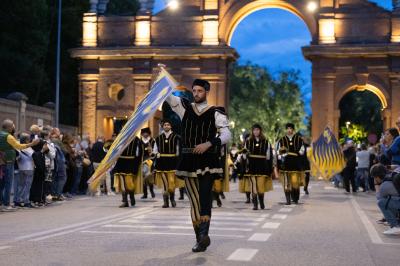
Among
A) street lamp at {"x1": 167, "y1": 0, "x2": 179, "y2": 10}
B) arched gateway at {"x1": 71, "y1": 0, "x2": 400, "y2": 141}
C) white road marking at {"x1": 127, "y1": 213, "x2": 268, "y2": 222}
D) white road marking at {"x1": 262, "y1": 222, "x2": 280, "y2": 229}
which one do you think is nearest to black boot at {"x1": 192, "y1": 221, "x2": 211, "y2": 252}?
white road marking at {"x1": 262, "y1": 222, "x2": 280, "y2": 229}

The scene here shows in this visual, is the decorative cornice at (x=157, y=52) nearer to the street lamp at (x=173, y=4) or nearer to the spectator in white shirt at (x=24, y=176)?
the street lamp at (x=173, y=4)

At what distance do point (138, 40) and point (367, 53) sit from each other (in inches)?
592

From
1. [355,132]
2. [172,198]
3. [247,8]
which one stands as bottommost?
[172,198]

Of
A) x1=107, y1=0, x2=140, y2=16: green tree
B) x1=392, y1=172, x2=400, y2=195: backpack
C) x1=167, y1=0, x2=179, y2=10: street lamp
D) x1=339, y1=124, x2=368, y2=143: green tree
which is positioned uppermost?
x1=107, y1=0, x2=140, y2=16: green tree

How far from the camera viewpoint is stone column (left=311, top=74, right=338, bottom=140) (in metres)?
54.3

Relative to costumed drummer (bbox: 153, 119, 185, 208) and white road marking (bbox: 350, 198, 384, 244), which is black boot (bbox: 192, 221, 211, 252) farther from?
costumed drummer (bbox: 153, 119, 185, 208)

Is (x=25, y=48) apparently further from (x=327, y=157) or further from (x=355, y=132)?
(x=355, y=132)

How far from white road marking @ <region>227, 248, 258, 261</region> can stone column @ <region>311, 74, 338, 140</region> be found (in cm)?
4309

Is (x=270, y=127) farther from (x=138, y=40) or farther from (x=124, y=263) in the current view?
(x=124, y=263)

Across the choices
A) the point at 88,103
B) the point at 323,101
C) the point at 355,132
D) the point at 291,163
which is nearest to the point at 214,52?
the point at 323,101

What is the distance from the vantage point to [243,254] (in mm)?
11203

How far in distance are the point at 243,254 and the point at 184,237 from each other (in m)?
2.49

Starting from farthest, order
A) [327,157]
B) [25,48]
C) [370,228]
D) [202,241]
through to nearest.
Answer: [25,48] < [327,157] < [370,228] < [202,241]

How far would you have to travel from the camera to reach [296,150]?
2369 cm
